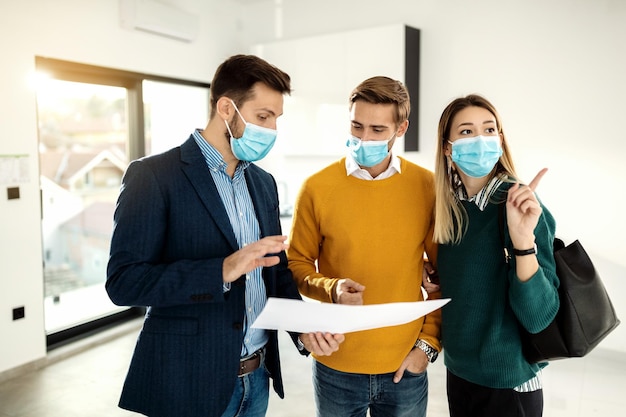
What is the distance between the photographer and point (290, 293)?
1567 mm

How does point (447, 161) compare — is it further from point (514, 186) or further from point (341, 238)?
point (341, 238)

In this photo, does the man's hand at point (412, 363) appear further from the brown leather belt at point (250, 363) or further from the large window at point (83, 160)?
the large window at point (83, 160)

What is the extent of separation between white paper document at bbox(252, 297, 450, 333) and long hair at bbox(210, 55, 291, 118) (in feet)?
2.01

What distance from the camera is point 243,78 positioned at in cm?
145

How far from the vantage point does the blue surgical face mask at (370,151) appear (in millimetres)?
1646

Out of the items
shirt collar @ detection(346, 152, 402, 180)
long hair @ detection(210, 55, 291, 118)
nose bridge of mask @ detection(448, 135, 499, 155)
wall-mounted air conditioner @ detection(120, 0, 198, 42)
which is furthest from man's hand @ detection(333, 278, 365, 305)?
wall-mounted air conditioner @ detection(120, 0, 198, 42)

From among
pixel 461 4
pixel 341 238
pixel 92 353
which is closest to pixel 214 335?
pixel 341 238

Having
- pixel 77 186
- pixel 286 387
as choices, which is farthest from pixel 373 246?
pixel 77 186

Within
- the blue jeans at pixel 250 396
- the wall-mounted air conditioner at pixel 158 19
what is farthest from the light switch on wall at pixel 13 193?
the blue jeans at pixel 250 396

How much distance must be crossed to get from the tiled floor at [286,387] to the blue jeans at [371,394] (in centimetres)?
153

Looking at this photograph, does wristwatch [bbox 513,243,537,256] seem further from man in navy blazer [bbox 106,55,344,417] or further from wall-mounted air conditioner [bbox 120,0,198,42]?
wall-mounted air conditioner [bbox 120,0,198,42]

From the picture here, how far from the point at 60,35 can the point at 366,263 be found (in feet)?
10.6

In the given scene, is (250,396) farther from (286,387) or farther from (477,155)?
(286,387)

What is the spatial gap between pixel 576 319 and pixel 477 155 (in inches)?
19.4
